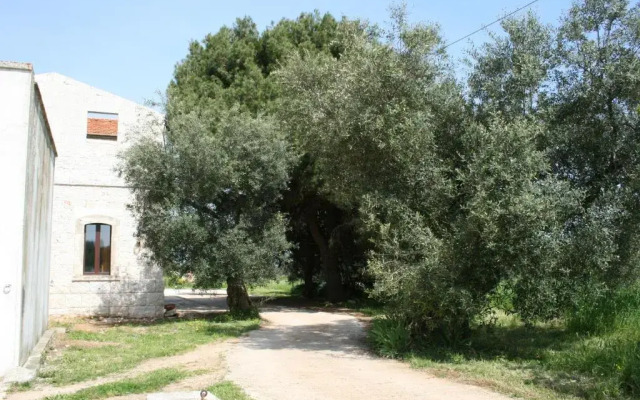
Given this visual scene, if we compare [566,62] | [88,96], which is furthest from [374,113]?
[88,96]

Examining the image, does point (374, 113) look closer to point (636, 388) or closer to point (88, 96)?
point (636, 388)

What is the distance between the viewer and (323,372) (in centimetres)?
1134

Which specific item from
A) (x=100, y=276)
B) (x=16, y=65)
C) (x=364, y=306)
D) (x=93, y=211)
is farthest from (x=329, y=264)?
(x=16, y=65)

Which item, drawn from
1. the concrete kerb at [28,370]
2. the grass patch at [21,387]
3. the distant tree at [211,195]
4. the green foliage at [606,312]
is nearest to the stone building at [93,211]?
the distant tree at [211,195]

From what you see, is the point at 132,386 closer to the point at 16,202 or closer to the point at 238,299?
the point at 16,202

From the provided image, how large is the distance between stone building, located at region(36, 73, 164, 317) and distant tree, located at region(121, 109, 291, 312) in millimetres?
1872

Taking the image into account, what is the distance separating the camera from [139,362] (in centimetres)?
1254

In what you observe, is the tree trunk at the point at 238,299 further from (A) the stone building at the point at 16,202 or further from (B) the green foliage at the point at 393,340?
(A) the stone building at the point at 16,202

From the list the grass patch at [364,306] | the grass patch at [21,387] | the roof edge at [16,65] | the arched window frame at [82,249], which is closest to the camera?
the grass patch at [21,387]

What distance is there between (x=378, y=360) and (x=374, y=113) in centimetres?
514

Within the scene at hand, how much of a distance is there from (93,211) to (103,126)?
2.91 m

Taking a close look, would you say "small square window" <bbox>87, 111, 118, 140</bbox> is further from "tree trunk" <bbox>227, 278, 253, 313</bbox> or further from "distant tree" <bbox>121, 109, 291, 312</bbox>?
"tree trunk" <bbox>227, 278, 253, 313</bbox>

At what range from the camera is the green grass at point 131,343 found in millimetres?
11430

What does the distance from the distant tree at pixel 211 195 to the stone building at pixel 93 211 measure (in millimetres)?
1872
